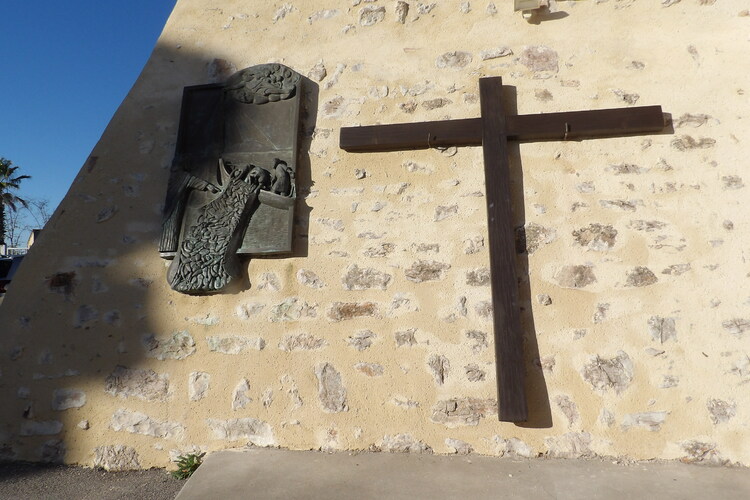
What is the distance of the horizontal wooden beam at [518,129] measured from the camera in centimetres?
240

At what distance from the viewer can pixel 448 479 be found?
1989 millimetres

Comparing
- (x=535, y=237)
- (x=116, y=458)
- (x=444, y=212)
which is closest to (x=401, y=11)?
(x=444, y=212)

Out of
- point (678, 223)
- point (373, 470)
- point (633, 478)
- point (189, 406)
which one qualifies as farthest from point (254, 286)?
point (678, 223)

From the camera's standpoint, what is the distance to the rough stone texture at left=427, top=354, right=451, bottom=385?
2.27 m

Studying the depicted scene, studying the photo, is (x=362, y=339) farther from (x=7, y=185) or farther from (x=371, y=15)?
(x=7, y=185)

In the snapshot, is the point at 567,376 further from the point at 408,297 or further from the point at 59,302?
the point at 59,302

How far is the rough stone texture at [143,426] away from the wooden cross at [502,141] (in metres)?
1.52

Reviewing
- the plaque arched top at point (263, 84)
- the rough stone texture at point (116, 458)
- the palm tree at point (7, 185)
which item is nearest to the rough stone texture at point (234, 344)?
the rough stone texture at point (116, 458)

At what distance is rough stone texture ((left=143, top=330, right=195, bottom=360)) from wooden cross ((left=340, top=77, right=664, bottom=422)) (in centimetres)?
126

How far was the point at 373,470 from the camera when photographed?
2.08m

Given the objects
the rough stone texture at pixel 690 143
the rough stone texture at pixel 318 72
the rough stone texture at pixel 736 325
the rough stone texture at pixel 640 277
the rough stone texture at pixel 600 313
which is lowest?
the rough stone texture at pixel 736 325

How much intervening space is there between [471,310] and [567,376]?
50 cm

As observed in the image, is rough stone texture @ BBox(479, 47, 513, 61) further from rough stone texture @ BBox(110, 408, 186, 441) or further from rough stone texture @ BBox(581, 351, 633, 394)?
rough stone texture @ BBox(110, 408, 186, 441)

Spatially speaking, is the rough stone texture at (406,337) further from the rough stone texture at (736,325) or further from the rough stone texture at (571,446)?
the rough stone texture at (736,325)
